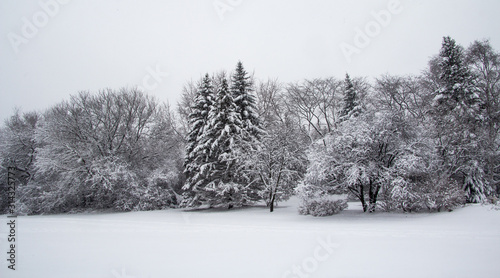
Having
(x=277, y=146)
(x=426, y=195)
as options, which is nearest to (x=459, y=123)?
(x=426, y=195)

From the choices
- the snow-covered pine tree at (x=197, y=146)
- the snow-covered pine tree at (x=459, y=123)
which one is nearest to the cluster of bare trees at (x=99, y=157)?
the snow-covered pine tree at (x=197, y=146)

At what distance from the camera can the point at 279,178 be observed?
18672mm

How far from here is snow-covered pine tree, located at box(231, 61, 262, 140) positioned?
2258cm

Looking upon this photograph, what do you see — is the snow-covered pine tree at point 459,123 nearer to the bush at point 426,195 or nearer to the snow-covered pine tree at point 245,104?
the bush at point 426,195

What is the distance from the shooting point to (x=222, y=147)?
21469 mm

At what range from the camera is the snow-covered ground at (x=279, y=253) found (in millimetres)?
5988

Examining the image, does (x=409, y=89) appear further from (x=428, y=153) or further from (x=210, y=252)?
(x=210, y=252)

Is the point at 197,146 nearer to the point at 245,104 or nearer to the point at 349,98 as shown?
the point at 245,104

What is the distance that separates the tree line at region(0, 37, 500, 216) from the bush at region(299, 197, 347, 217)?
6 centimetres

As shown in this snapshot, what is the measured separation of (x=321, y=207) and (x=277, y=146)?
5085mm

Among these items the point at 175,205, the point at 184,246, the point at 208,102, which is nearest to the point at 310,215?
the point at 184,246

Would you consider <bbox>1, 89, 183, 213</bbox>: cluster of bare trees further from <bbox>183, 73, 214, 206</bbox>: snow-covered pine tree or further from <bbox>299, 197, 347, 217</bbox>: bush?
<bbox>299, 197, 347, 217</bbox>: bush

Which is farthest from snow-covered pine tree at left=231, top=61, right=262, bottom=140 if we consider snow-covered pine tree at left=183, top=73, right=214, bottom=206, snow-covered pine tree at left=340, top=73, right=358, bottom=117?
snow-covered pine tree at left=340, top=73, right=358, bottom=117

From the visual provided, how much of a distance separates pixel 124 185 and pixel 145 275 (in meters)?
21.0
